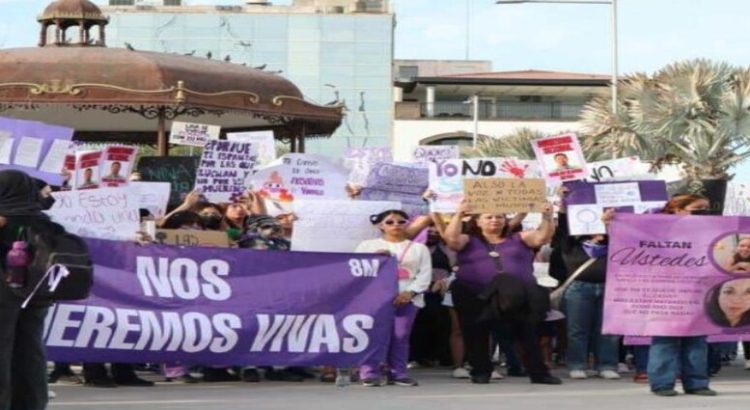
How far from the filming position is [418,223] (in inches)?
518

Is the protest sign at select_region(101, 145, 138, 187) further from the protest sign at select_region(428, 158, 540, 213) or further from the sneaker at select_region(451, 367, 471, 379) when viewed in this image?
the sneaker at select_region(451, 367, 471, 379)

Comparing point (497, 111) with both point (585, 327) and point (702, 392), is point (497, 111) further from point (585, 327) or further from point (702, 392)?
point (702, 392)

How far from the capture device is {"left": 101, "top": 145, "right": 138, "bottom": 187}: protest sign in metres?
13.1

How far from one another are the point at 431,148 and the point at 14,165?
613 centimetres

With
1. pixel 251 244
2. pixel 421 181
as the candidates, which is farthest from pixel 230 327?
pixel 421 181

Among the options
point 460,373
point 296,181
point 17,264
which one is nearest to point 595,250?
point 460,373

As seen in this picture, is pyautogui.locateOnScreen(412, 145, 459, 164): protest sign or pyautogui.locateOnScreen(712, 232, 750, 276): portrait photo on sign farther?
pyautogui.locateOnScreen(412, 145, 459, 164): protest sign

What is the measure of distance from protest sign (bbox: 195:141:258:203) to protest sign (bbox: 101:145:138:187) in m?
1.35

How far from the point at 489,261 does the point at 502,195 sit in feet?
1.92

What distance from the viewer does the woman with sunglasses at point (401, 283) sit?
12.8m

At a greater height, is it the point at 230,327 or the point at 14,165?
the point at 14,165

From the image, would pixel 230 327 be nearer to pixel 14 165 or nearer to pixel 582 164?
pixel 14 165

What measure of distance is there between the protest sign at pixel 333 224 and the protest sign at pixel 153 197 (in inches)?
44.7

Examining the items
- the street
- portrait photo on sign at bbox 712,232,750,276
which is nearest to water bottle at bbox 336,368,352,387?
the street
